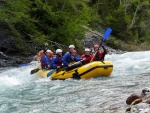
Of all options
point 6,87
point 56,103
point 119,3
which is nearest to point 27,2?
point 6,87

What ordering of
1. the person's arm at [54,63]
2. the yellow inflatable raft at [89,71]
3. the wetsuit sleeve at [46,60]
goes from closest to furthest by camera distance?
the yellow inflatable raft at [89,71], the person's arm at [54,63], the wetsuit sleeve at [46,60]

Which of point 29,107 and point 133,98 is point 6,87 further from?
point 133,98

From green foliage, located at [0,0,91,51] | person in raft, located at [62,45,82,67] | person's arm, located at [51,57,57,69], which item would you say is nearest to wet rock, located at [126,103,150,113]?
person in raft, located at [62,45,82,67]

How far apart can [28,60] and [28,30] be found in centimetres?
180

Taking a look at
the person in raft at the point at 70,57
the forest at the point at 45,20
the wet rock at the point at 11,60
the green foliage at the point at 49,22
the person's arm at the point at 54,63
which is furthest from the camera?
the green foliage at the point at 49,22

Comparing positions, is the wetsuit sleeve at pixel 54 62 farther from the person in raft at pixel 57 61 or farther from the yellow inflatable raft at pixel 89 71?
the yellow inflatable raft at pixel 89 71

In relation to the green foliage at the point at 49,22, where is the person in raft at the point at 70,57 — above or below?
below

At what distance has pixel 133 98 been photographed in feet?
19.4

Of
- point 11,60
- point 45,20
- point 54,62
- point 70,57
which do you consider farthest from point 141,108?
point 45,20

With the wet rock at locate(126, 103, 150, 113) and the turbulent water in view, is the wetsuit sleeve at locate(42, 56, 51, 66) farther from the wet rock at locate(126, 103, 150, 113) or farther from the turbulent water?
the wet rock at locate(126, 103, 150, 113)

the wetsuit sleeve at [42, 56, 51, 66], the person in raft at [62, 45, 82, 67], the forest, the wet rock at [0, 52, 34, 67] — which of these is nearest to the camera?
the person in raft at [62, 45, 82, 67]

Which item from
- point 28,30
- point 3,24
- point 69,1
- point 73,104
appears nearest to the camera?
point 73,104

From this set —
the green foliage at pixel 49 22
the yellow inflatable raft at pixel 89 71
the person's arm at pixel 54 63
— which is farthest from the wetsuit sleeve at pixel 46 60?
the green foliage at pixel 49 22

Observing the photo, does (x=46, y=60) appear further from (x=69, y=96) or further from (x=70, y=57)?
(x=69, y=96)
